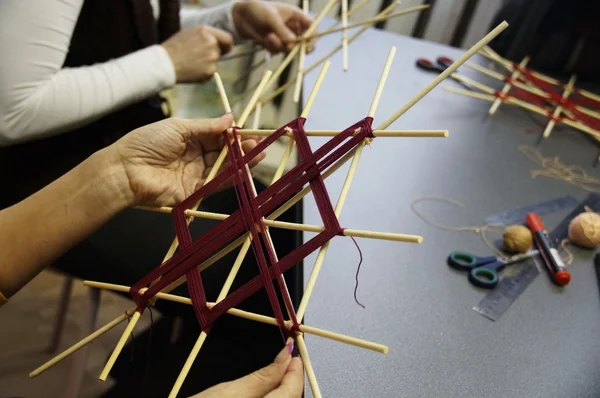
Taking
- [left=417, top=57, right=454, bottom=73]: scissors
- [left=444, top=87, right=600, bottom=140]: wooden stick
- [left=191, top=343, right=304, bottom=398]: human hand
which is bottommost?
[left=191, top=343, right=304, bottom=398]: human hand

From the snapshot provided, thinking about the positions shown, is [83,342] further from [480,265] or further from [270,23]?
[270,23]

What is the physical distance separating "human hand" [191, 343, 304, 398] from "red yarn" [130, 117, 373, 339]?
4 cm

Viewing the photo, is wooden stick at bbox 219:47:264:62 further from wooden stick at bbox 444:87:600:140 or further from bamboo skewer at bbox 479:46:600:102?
bamboo skewer at bbox 479:46:600:102

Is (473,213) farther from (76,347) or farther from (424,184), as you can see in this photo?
(76,347)

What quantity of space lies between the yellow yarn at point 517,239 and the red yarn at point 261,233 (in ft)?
1.45

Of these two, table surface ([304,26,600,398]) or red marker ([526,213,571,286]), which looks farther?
red marker ([526,213,571,286])

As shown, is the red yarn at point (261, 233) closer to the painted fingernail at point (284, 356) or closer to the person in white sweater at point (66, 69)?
the painted fingernail at point (284, 356)

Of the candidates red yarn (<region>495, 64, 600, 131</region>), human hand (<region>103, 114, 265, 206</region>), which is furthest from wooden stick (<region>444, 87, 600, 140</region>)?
human hand (<region>103, 114, 265, 206</region>)

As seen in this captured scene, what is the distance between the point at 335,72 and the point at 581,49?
2.82 feet

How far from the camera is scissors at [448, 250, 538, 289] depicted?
2.52 ft

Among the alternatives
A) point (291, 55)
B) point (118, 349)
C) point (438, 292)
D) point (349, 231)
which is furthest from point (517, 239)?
point (118, 349)

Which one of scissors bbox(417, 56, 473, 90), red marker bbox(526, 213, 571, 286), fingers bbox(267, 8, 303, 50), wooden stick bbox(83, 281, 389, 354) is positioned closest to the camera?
wooden stick bbox(83, 281, 389, 354)

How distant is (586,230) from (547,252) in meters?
0.09

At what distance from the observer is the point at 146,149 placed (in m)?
0.67
